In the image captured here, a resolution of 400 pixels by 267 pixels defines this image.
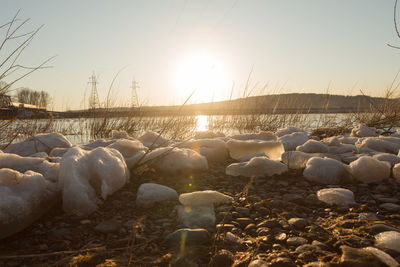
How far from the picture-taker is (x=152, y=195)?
1668mm

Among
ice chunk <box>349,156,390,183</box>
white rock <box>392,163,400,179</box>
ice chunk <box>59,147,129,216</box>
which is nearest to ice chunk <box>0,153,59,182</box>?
ice chunk <box>59,147,129,216</box>

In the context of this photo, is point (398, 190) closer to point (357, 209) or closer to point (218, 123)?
point (357, 209)

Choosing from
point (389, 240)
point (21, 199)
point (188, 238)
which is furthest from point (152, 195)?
point (389, 240)

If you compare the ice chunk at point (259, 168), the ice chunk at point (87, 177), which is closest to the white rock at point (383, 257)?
the ice chunk at point (259, 168)

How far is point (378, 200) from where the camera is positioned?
1.64 metres

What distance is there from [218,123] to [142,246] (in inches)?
318

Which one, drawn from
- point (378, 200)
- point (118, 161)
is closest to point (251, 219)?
point (378, 200)

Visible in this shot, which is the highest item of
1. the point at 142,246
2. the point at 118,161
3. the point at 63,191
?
the point at 118,161

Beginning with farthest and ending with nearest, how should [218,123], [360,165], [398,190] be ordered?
[218,123] < [360,165] < [398,190]

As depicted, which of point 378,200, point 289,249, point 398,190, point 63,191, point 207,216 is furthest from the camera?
point 398,190

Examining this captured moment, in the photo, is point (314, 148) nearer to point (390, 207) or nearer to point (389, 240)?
point (390, 207)

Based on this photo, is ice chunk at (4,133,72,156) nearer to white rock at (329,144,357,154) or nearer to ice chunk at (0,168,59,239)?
ice chunk at (0,168,59,239)

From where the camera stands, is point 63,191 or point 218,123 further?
point 218,123

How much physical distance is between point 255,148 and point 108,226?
6.18 ft
